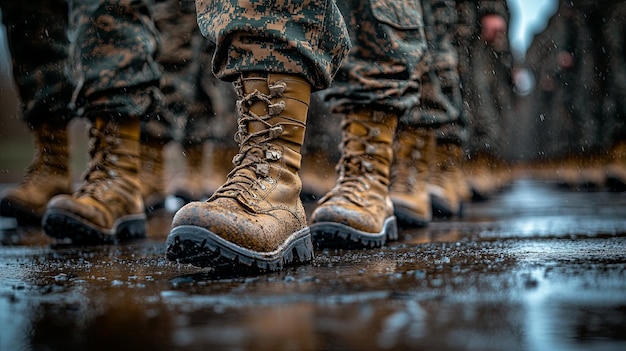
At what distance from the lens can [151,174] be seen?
3.59 metres

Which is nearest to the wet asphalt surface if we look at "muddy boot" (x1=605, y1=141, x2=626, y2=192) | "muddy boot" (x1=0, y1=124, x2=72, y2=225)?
"muddy boot" (x1=0, y1=124, x2=72, y2=225)

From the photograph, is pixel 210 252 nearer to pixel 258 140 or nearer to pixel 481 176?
pixel 258 140

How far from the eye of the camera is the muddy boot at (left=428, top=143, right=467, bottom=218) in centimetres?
333

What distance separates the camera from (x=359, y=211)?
1.90 meters

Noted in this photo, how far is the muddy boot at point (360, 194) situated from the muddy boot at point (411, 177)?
0.50 m

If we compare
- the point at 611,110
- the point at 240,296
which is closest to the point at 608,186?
the point at 611,110

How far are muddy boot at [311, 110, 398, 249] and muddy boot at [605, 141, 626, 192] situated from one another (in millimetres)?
3696

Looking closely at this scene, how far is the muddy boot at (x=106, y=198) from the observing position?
2.09m

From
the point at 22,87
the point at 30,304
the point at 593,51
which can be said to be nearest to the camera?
the point at 30,304

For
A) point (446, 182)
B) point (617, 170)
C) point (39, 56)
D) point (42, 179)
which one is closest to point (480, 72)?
point (617, 170)

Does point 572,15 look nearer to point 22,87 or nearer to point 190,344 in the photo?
point 22,87

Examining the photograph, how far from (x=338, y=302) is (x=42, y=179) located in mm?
2393

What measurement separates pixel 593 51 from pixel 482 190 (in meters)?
1.96

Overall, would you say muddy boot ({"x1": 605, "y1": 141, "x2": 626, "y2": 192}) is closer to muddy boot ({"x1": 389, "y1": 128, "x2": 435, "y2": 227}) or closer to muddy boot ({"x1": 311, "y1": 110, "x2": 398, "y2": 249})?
muddy boot ({"x1": 389, "y1": 128, "x2": 435, "y2": 227})
